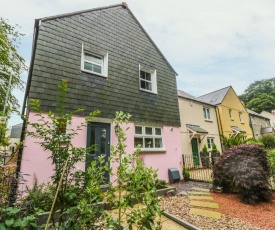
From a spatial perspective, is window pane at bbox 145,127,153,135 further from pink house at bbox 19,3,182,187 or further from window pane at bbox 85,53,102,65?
window pane at bbox 85,53,102,65

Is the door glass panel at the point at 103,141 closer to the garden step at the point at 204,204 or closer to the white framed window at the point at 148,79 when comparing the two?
the white framed window at the point at 148,79

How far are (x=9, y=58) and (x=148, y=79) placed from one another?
1035cm

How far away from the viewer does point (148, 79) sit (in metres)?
9.68

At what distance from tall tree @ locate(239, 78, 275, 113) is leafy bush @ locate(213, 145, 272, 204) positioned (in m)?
52.1

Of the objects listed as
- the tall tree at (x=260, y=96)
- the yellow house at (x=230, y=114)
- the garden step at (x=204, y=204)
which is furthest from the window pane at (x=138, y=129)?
the tall tree at (x=260, y=96)

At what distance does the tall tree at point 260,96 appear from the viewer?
149ft

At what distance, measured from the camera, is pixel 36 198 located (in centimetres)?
360

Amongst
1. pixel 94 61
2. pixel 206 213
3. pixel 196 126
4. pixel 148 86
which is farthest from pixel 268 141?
pixel 94 61

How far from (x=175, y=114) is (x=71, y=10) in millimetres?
8257

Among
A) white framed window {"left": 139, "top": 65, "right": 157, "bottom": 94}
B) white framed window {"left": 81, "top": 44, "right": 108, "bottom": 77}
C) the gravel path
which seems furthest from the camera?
white framed window {"left": 139, "top": 65, "right": 157, "bottom": 94}

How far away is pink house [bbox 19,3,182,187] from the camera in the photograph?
5.75 m

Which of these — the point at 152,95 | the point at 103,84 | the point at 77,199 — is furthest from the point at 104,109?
the point at 77,199

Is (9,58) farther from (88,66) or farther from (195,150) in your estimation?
(195,150)

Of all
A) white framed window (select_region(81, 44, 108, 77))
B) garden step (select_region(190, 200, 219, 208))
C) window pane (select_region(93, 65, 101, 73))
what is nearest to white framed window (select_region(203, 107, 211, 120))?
garden step (select_region(190, 200, 219, 208))
